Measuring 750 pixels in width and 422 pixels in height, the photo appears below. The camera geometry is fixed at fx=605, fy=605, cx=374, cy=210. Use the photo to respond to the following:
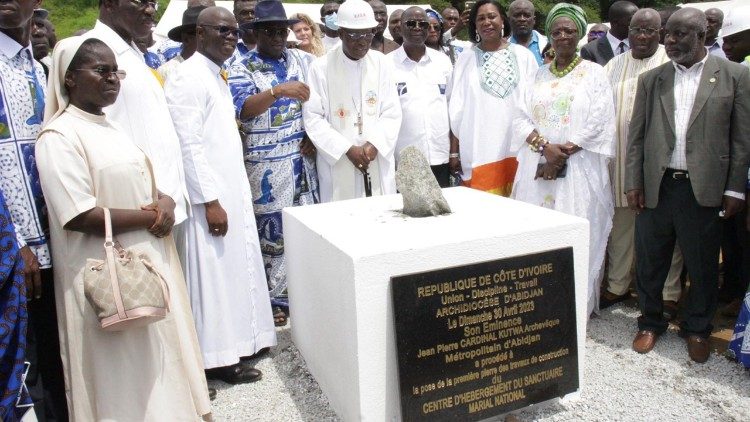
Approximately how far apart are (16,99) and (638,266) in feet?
12.3

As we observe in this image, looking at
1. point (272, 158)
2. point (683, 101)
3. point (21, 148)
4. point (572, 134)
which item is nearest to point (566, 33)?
point (572, 134)

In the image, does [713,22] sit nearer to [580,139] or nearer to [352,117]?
[580,139]

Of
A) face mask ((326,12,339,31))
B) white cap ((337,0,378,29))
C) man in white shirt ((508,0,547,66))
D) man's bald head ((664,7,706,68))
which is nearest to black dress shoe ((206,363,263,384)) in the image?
white cap ((337,0,378,29))

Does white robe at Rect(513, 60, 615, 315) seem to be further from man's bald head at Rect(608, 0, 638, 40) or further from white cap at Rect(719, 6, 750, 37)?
man's bald head at Rect(608, 0, 638, 40)

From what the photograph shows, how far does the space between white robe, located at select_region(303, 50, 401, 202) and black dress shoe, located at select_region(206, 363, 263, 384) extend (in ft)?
4.69

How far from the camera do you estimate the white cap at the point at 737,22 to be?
14.5 ft

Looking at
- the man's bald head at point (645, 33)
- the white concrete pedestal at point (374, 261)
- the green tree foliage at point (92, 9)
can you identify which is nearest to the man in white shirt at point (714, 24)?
the man's bald head at point (645, 33)

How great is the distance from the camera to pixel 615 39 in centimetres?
581

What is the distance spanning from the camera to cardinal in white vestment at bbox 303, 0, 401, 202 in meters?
4.37

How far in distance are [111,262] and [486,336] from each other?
1.74 m

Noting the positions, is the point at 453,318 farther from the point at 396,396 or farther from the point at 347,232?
the point at 347,232

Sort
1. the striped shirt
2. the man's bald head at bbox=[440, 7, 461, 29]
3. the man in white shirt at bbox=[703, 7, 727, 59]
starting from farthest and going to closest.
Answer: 1. the man's bald head at bbox=[440, 7, 461, 29]
2. the man in white shirt at bbox=[703, 7, 727, 59]
3. the striped shirt

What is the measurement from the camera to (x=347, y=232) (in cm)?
312

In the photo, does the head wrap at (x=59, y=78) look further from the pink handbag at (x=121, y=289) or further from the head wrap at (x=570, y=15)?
the head wrap at (x=570, y=15)
